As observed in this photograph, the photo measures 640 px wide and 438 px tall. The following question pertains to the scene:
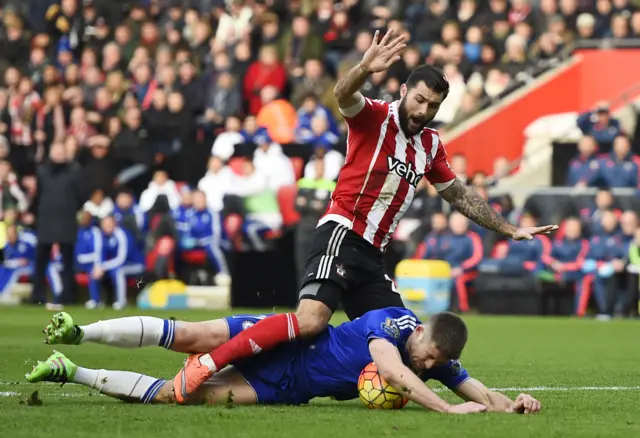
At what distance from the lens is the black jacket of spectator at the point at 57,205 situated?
75.5 ft

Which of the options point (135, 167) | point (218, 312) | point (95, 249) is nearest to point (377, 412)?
point (218, 312)

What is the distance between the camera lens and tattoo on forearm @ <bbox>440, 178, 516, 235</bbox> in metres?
10.1

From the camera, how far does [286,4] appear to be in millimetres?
27531

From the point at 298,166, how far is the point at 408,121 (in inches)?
543

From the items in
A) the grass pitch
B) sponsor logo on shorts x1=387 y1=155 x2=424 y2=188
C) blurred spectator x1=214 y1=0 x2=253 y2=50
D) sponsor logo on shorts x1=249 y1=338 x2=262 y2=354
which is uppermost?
blurred spectator x1=214 y1=0 x2=253 y2=50

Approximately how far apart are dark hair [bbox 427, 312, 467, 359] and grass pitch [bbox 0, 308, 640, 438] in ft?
1.21

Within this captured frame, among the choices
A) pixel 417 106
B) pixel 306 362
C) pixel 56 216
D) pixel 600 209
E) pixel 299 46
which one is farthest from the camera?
pixel 299 46

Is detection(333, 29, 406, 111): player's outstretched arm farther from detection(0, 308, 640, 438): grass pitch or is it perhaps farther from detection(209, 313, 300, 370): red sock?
detection(0, 308, 640, 438): grass pitch

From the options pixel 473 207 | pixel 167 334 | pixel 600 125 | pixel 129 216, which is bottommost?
pixel 167 334

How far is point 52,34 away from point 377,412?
71.1 ft

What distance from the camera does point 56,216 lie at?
2303 centimetres

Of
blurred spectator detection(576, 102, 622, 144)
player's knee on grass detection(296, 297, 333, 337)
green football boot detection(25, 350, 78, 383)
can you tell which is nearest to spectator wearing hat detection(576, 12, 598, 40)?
blurred spectator detection(576, 102, 622, 144)

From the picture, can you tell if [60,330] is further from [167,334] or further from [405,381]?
[405,381]

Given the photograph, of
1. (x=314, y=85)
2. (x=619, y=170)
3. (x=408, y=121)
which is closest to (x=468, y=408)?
(x=408, y=121)
